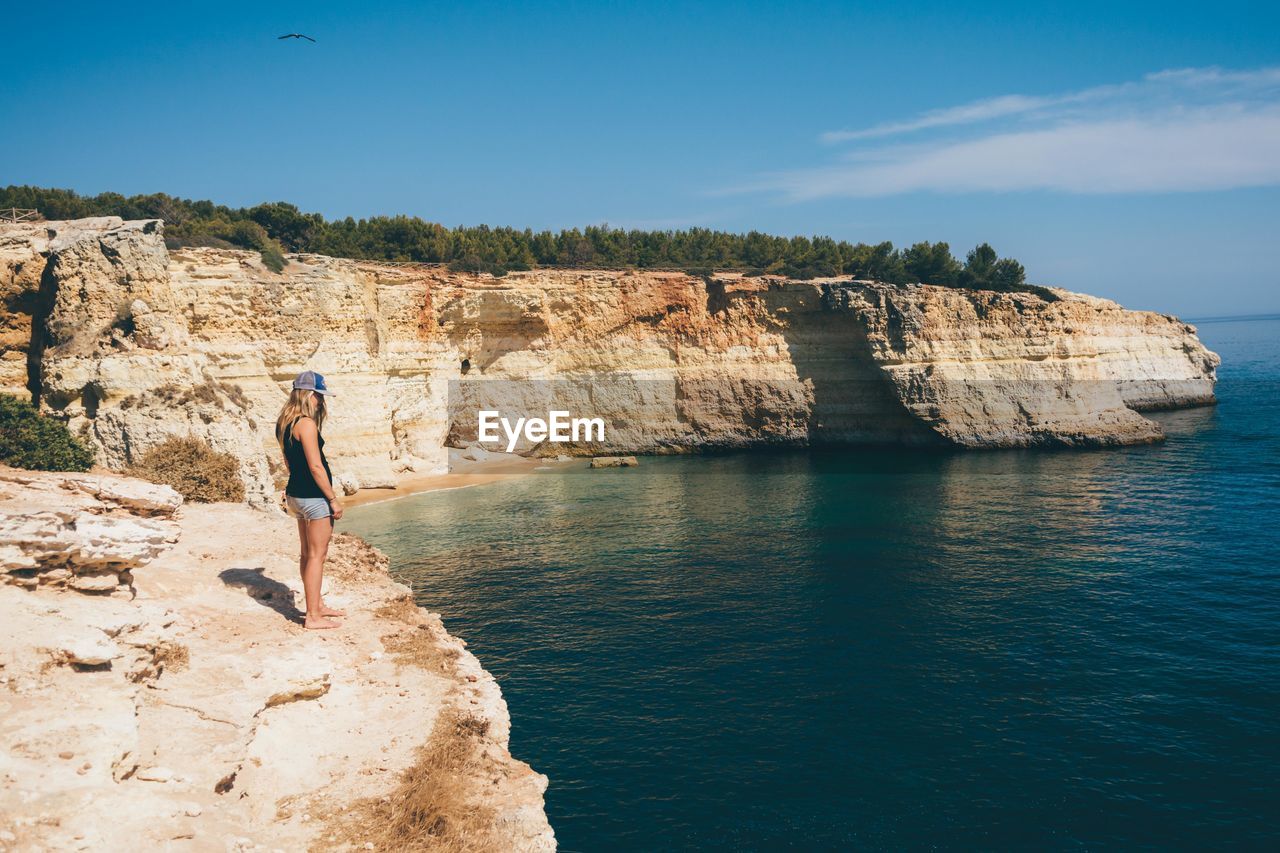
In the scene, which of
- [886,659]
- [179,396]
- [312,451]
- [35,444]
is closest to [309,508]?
[312,451]

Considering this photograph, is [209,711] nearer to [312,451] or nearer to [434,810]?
[434,810]

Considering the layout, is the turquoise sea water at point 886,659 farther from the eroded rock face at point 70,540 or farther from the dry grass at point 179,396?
the dry grass at point 179,396

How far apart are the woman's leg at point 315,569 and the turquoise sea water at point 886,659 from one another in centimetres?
466

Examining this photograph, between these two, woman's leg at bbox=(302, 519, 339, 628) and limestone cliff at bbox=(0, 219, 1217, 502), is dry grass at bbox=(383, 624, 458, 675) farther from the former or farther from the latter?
limestone cliff at bbox=(0, 219, 1217, 502)

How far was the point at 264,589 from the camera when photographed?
1197 centimetres

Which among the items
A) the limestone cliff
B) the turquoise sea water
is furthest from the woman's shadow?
the limestone cliff

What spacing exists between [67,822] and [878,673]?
1462 cm

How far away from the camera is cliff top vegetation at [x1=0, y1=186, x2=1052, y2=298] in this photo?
41.9 m

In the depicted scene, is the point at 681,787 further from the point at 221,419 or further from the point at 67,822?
the point at 221,419

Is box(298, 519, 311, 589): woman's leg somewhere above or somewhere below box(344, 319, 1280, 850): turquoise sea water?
above

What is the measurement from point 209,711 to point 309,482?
11.3ft

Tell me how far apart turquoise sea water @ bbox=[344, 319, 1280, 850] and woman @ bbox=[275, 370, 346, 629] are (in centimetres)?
524

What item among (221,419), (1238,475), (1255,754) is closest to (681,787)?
(1255,754)

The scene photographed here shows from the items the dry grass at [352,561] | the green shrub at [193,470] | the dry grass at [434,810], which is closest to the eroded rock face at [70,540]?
the dry grass at [352,561]
